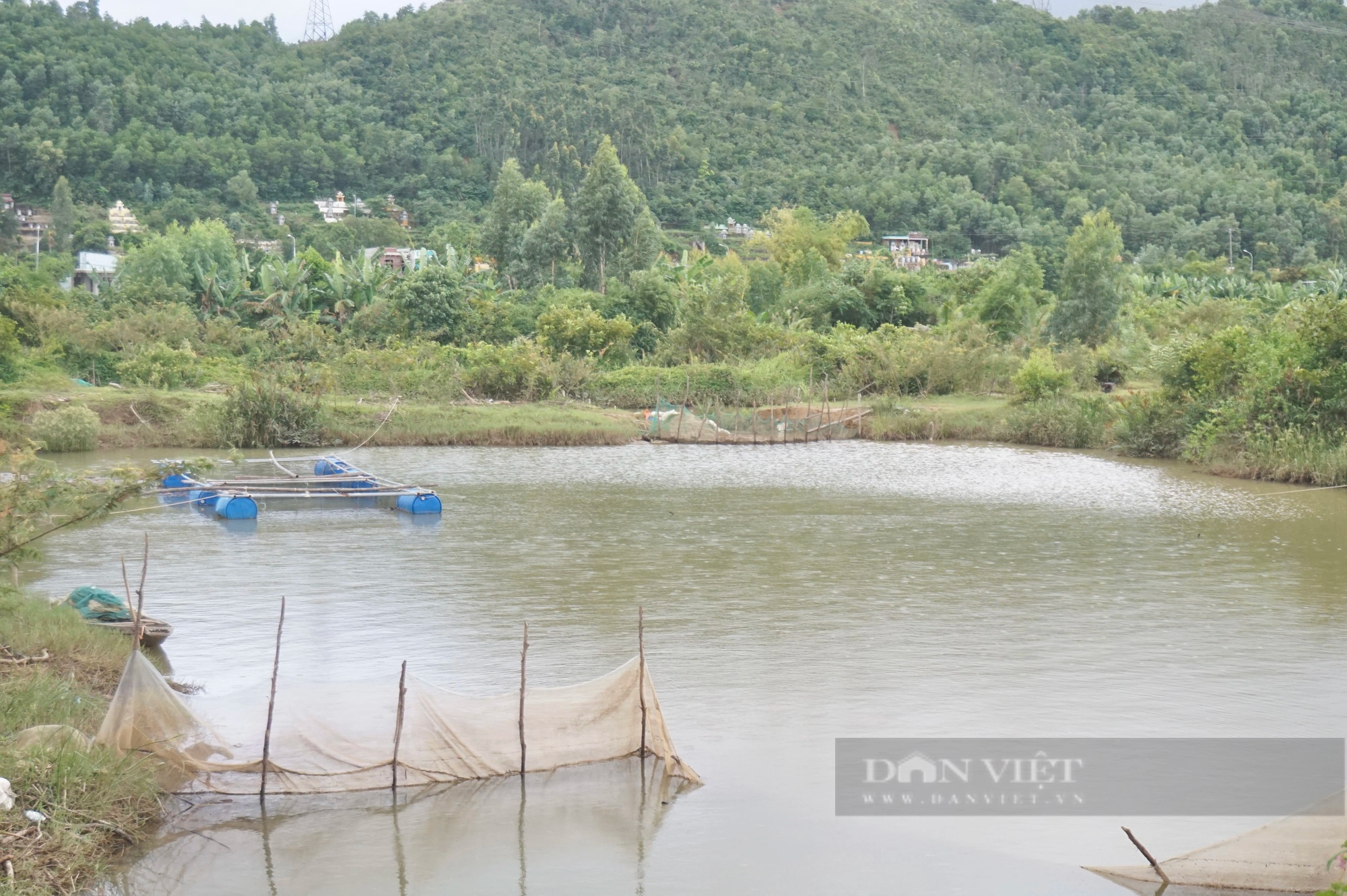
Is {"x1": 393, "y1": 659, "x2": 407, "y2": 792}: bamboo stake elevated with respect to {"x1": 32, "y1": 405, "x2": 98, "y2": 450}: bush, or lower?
lower

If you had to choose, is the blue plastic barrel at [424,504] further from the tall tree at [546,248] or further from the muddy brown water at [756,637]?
the tall tree at [546,248]

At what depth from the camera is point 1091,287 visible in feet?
133

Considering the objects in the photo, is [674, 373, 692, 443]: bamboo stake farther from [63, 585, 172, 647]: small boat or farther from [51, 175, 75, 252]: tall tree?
[51, 175, 75, 252]: tall tree

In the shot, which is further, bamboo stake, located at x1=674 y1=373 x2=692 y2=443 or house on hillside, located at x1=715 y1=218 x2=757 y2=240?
house on hillside, located at x1=715 y1=218 x2=757 y2=240

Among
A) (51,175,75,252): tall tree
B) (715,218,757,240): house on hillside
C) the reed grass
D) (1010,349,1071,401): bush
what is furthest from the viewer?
(715,218,757,240): house on hillside

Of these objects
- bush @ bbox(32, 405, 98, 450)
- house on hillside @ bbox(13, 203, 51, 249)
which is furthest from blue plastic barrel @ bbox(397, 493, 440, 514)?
house on hillside @ bbox(13, 203, 51, 249)

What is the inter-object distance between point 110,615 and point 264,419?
15.2 m

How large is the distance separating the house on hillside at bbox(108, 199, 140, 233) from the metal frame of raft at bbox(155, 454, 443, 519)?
40694 millimetres

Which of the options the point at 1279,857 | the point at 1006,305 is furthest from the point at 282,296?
the point at 1279,857

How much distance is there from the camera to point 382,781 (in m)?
7.93

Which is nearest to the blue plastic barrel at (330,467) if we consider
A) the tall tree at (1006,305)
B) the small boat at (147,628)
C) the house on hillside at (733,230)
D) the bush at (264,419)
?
the bush at (264,419)

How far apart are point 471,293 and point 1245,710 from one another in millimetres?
30647

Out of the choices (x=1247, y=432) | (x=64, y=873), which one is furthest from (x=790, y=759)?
(x=1247, y=432)

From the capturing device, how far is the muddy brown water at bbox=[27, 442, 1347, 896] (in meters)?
7.53
